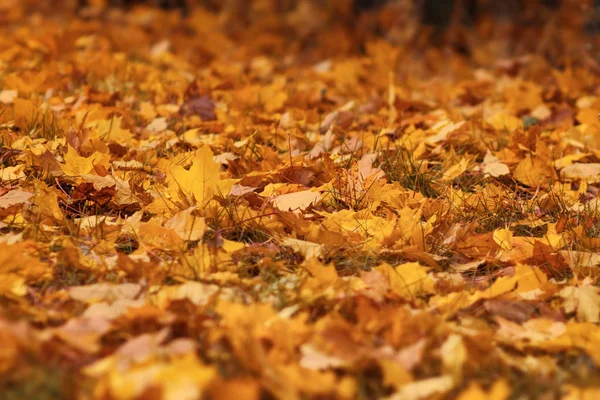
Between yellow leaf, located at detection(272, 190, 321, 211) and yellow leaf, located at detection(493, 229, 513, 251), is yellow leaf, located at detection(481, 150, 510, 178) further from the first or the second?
yellow leaf, located at detection(272, 190, 321, 211)

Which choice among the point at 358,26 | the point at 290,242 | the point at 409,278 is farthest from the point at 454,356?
the point at 358,26

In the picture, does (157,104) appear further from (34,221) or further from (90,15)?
(90,15)

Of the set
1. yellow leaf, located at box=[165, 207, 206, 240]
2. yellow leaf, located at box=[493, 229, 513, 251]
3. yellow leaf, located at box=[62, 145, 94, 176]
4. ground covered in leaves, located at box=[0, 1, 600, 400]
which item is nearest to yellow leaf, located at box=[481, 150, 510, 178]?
ground covered in leaves, located at box=[0, 1, 600, 400]

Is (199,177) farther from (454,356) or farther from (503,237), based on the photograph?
(454,356)

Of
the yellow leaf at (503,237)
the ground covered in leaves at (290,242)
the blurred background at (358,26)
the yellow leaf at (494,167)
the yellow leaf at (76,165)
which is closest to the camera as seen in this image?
the ground covered in leaves at (290,242)

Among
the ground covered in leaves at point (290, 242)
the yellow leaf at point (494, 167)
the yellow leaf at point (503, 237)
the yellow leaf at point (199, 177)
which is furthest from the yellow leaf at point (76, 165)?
the yellow leaf at point (494, 167)

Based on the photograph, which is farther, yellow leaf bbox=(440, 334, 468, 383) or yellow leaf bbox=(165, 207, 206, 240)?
yellow leaf bbox=(165, 207, 206, 240)

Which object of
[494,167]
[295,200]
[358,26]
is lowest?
[358,26]

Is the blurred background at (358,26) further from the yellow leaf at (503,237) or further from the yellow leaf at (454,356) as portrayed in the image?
the yellow leaf at (454,356)

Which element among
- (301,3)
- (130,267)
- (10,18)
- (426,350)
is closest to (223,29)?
(301,3)
